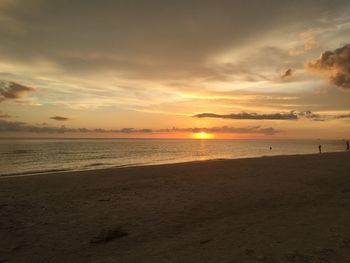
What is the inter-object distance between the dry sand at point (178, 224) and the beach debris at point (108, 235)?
28mm

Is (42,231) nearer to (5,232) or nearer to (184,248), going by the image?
(5,232)

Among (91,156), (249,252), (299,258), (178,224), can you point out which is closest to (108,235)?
(178,224)

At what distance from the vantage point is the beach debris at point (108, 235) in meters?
7.53

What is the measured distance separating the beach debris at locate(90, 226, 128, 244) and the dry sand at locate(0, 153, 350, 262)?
0.03 metres

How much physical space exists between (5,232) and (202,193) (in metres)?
8.39

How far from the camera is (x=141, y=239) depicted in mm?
7594

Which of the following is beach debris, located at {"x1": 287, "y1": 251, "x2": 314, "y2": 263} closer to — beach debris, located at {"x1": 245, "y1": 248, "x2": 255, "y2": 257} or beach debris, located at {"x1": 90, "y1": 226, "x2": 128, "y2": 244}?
beach debris, located at {"x1": 245, "y1": 248, "x2": 255, "y2": 257}

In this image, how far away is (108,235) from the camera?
775 cm

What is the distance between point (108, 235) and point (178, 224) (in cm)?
226

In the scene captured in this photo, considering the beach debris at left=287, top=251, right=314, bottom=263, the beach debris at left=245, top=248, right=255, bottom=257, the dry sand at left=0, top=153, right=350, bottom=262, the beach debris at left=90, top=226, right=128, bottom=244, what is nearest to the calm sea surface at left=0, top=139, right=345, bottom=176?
the dry sand at left=0, top=153, right=350, bottom=262

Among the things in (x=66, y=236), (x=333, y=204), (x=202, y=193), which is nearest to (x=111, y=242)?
(x=66, y=236)

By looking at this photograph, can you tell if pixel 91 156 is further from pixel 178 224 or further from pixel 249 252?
pixel 249 252

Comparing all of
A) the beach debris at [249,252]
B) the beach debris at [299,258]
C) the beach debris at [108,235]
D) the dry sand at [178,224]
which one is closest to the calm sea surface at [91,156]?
the dry sand at [178,224]

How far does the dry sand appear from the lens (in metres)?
6.50
